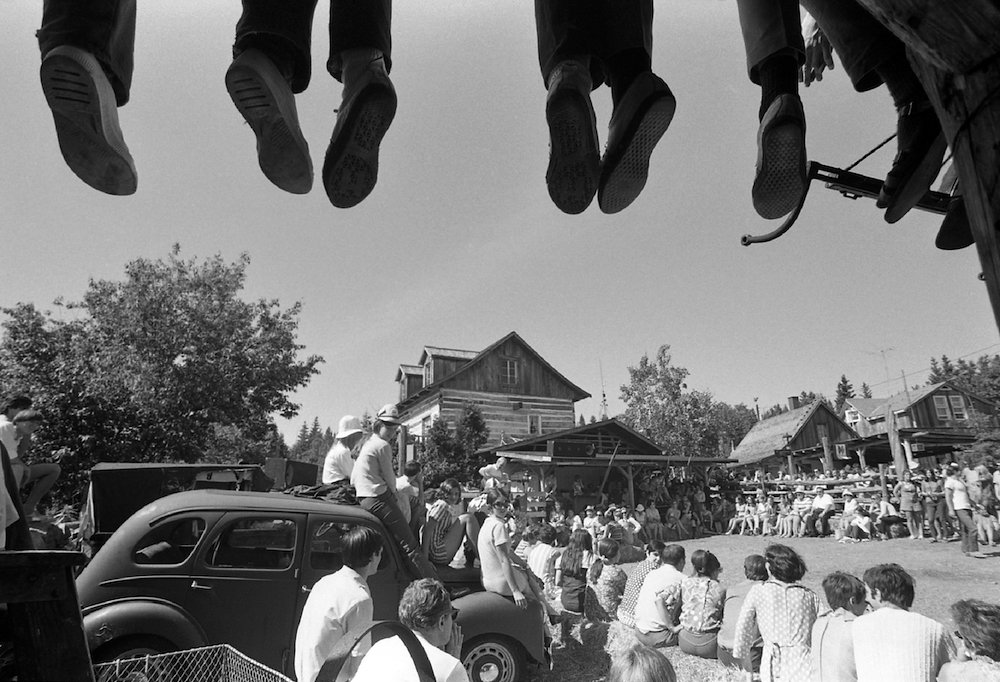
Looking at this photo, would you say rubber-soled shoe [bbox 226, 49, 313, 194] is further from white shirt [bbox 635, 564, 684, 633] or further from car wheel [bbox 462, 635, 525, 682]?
white shirt [bbox 635, 564, 684, 633]

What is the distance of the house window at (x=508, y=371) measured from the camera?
107 ft

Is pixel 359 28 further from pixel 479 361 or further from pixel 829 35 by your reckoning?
pixel 479 361

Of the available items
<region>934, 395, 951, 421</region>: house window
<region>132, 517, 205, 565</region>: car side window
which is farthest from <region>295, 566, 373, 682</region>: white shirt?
<region>934, 395, 951, 421</region>: house window

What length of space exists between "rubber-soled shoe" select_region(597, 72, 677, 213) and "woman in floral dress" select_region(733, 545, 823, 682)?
3650mm

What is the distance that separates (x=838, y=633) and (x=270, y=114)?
4131mm

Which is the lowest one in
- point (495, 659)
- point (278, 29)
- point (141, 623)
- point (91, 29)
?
point (495, 659)

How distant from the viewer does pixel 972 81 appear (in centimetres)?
122

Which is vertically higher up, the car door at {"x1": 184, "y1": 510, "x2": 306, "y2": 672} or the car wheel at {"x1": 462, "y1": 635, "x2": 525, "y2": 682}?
the car door at {"x1": 184, "y1": 510, "x2": 306, "y2": 672}

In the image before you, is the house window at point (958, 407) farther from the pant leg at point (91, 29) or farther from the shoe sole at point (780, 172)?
the pant leg at point (91, 29)

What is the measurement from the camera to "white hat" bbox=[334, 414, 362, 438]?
6.52 m

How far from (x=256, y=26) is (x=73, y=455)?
17604 millimetres

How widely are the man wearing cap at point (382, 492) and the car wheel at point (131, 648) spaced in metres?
1.75

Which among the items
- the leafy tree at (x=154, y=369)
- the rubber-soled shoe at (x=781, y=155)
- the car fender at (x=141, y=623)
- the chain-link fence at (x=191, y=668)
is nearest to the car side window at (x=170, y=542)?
the car fender at (x=141, y=623)

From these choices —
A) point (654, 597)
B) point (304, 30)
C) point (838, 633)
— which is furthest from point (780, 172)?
point (654, 597)
